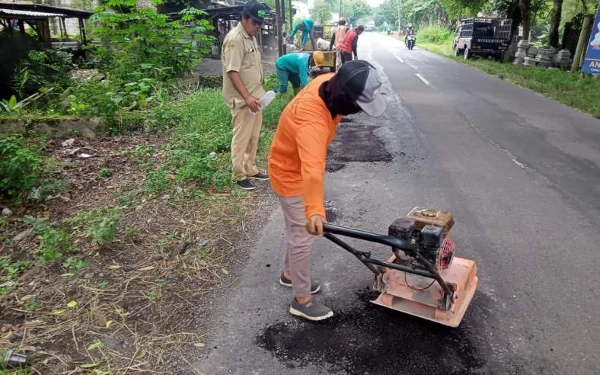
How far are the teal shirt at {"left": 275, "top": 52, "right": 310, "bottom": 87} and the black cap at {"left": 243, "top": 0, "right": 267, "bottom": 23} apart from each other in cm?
296

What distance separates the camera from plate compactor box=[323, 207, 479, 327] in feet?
7.85

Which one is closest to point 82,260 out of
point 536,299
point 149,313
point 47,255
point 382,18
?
point 47,255

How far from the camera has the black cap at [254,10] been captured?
446 centimetres

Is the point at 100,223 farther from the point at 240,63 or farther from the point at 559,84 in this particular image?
the point at 559,84

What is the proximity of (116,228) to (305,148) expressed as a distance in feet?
7.81

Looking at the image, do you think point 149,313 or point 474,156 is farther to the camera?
point 474,156

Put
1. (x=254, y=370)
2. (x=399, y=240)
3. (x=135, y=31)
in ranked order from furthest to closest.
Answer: (x=135, y=31) < (x=254, y=370) < (x=399, y=240)

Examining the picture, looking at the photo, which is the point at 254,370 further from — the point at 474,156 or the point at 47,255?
the point at 474,156

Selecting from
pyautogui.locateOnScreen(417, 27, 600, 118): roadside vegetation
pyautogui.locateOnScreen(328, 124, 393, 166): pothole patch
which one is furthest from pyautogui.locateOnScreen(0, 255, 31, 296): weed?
pyautogui.locateOnScreen(417, 27, 600, 118): roadside vegetation

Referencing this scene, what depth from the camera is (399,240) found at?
232 cm

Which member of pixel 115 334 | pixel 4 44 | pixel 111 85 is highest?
pixel 4 44

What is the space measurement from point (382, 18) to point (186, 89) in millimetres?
108949

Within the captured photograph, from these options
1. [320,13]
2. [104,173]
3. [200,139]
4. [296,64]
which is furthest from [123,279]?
[320,13]

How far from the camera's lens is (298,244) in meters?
2.87
